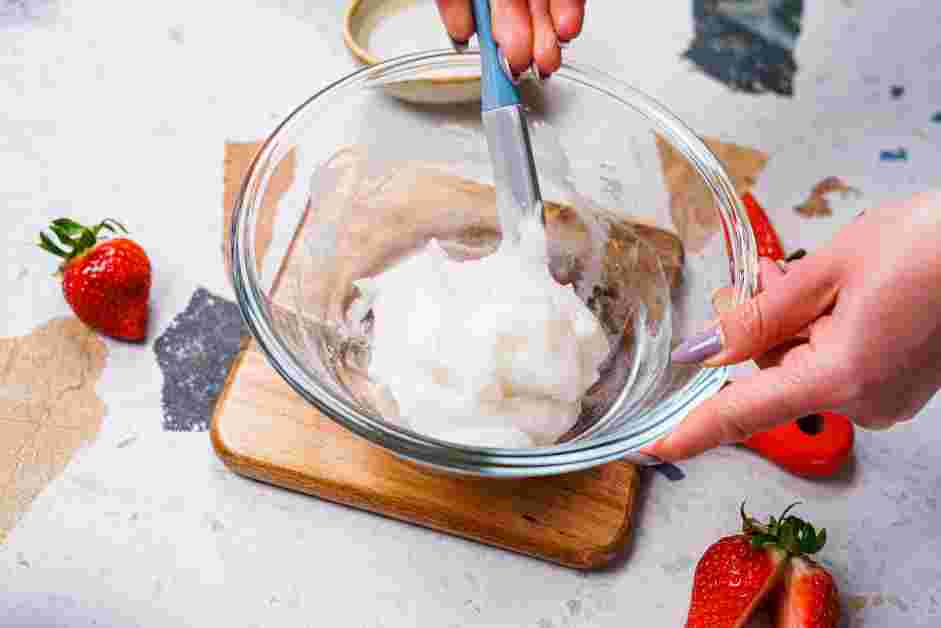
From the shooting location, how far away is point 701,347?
3.40ft

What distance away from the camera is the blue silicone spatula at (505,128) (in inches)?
45.8

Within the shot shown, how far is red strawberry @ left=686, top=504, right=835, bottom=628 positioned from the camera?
110 centimetres

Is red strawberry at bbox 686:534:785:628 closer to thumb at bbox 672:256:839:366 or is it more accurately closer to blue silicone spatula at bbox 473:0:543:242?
thumb at bbox 672:256:839:366

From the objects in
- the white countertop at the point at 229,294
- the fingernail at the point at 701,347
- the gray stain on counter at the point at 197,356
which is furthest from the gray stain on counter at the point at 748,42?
the gray stain on counter at the point at 197,356

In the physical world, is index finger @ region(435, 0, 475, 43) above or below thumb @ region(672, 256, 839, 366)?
above

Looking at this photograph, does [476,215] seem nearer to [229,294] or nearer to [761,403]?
[229,294]

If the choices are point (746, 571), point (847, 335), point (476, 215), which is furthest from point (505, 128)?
point (746, 571)

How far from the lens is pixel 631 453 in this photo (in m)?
1.03

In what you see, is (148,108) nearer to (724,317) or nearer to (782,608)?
(724,317)

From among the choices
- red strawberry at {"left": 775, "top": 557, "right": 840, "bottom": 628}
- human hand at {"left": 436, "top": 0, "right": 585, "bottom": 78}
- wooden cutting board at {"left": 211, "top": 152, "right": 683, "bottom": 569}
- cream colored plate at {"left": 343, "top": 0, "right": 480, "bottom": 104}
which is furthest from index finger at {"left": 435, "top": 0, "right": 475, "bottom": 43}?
red strawberry at {"left": 775, "top": 557, "right": 840, "bottom": 628}

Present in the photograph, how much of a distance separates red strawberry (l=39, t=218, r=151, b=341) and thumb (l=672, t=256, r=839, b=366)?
2.50ft

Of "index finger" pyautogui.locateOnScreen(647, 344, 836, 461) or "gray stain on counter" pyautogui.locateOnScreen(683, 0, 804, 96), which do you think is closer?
"index finger" pyautogui.locateOnScreen(647, 344, 836, 461)

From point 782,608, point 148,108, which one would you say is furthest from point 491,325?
point 148,108

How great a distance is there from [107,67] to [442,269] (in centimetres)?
80
